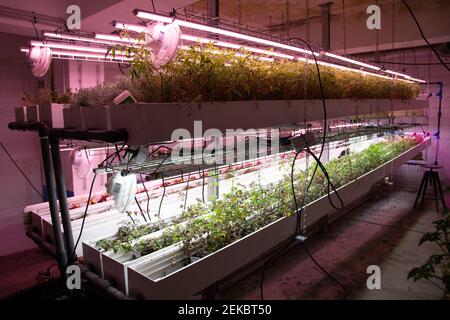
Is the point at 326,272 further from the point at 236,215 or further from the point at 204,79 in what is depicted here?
the point at 204,79

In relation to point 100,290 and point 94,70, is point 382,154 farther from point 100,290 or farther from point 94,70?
point 94,70

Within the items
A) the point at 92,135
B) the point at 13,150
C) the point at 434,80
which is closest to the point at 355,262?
the point at 92,135

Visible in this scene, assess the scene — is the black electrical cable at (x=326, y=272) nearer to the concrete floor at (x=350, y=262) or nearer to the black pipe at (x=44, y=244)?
the concrete floor at (x=350, y=262)

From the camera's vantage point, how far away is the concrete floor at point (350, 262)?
11.6ft

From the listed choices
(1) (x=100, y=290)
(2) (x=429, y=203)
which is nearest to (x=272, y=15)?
(2) (x=429, y=203)

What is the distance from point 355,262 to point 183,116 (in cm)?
332

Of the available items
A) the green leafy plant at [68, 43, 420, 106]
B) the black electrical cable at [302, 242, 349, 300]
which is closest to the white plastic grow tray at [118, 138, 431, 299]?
the green leafy plant at [68, 43, 420, 106]

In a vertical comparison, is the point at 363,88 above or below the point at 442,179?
above

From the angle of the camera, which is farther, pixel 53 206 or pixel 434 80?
pixel 434 80

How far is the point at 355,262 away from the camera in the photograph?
13.6 ft

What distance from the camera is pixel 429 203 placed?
6727 mm

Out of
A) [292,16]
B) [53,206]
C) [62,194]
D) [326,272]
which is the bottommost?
[326,272]

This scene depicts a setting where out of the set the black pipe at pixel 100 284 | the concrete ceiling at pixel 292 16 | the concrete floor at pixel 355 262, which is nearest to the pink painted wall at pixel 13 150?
the concrete ceiling at pixel 292 16
